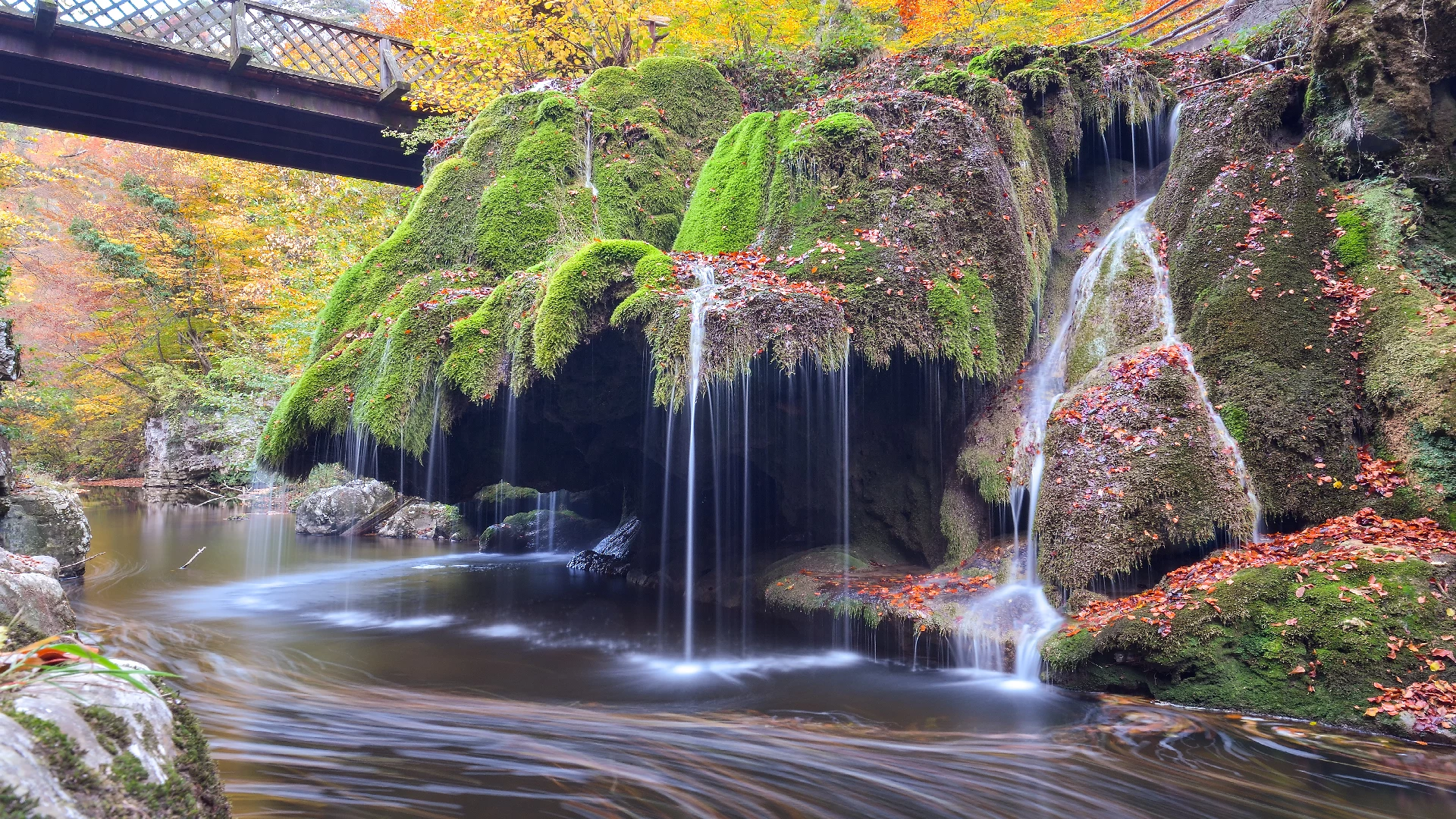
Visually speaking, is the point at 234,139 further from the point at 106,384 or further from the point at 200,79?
the point at 106,384

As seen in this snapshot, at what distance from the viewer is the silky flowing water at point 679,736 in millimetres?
4414

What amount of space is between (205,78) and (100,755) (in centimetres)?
1539

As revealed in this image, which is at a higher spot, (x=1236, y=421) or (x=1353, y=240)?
(x=1353, y=240)

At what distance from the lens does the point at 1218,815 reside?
430cm

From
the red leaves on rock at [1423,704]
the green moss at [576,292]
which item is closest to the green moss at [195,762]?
the green moss at [576,292]

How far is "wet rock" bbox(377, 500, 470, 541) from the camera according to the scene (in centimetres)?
1898

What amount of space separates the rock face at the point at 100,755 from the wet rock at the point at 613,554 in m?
10.7

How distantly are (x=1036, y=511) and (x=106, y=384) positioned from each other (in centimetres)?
3244

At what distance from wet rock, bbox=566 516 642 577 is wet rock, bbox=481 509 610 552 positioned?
158 cm

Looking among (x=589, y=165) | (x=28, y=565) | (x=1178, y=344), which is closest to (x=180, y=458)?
(x=28, y=565)

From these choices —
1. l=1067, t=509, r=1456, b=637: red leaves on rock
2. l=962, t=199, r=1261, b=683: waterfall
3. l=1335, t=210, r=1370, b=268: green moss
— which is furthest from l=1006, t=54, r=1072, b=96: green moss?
l=1067, t=509, r=1456, b=637: red leaves on rock

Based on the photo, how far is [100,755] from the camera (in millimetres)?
1931

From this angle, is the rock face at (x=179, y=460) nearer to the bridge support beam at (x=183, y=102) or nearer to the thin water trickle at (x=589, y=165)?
the bridge support beam at (x=183, y=102)

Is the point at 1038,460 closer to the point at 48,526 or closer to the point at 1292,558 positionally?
the point at 1292,558
